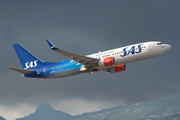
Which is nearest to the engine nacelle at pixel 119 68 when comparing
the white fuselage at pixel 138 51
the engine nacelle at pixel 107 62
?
the white fuselage at pixel 138 51

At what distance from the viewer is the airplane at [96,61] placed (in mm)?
64188

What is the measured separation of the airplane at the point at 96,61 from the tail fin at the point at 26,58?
66.6 inches

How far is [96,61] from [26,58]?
25334 millimetres

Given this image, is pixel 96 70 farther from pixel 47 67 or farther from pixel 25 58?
pixel 25 58

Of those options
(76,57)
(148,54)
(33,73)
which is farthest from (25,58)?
(148,54)

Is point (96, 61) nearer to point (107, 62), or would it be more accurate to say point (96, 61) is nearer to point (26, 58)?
point (107, 62)

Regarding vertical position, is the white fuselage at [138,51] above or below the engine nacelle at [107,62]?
above

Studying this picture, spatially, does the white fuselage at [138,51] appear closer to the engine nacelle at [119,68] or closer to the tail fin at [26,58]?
the engine nacelle at [119,68]

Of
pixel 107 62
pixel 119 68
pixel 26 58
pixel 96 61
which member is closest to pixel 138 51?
pixel 107 62

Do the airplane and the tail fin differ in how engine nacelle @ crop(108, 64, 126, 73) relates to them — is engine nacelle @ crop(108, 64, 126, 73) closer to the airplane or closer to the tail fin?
the airplane

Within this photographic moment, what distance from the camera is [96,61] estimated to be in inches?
2589

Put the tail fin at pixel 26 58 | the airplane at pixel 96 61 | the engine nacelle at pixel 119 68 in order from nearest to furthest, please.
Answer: the airplane at pixel 96 61 < the engine nacelle at pixel 119 68 < the tail fin at pixel 26 58

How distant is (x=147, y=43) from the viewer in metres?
65.2

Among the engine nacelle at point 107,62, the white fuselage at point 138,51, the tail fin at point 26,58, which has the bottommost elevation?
the engine nacelle at point 107,62
